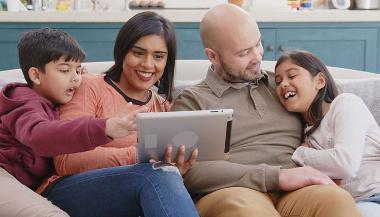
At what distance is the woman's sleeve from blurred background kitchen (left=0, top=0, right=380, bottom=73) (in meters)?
1.95

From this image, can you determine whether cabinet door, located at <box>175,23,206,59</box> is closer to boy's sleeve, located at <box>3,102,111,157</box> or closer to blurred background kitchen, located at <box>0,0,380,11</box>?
blurred background kitchen, located at <box>0,0,380,11</box>

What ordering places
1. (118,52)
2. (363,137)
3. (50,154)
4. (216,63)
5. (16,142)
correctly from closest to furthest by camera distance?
(50,154) → (16,142) → (363,137) → (118,52) → (216,63)

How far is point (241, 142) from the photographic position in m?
1.63

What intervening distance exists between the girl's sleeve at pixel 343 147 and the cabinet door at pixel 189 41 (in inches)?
81.8

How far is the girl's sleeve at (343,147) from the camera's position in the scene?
1475 mm

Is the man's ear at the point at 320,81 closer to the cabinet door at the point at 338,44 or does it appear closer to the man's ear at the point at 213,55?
the man's ear at the point at 213,55

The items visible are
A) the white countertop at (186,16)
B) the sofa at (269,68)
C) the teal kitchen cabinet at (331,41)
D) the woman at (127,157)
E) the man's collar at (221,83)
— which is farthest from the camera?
the teal kitchen cabinet at (331,41)

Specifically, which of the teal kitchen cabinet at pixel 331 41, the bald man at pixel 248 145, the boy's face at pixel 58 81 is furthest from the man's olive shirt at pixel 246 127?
the teal kitchen cabinet at pixel 331 41

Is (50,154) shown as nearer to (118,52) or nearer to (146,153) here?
(146,153)

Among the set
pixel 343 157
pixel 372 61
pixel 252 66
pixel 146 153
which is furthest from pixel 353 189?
pixel 372 61

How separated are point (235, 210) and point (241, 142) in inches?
13.3

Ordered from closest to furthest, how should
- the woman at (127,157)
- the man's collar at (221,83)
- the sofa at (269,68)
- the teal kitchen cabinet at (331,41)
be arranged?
the woman at (127,157) → the man's collar at (221,83) → the sofa at (269,68) → the teal kitchen cabinet at (331,41)

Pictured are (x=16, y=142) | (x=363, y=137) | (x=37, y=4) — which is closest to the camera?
(x=16, y=142)

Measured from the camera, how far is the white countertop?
343 centimetres
